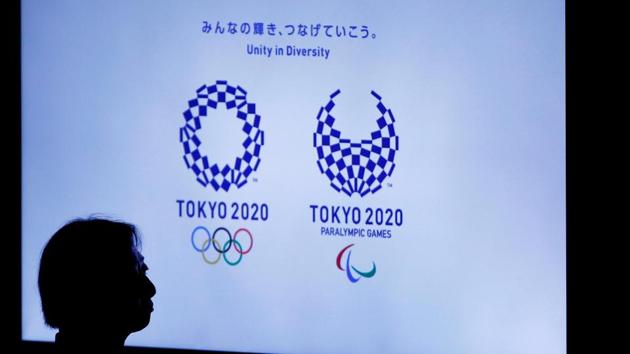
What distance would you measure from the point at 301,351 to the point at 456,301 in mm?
620

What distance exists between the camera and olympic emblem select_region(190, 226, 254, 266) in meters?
3.09

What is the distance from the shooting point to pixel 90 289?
1736 mm

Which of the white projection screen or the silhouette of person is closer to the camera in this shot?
the silhouette of person

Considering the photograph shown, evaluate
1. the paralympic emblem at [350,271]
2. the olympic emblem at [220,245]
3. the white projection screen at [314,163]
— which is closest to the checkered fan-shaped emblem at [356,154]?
the white projection screen at [314,163]

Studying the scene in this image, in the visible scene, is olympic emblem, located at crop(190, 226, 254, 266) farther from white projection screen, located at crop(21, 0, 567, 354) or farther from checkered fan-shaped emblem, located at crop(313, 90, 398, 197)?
checkered fan-shaped emblem, located at crop(313, 90, 398, 197)

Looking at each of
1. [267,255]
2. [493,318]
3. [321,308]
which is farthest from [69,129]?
[493,318]

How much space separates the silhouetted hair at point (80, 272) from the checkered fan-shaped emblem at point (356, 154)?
134 cm

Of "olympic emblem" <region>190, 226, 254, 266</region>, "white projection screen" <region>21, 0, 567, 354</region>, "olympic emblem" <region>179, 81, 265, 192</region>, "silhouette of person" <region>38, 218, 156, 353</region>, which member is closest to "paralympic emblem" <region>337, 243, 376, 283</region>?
"white projection screen" <region>21, 0, 567, 354</region>

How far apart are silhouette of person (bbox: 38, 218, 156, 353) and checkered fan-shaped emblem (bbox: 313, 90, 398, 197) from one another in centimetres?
133

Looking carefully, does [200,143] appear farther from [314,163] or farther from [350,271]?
[350,271]

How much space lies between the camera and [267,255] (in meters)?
3.07

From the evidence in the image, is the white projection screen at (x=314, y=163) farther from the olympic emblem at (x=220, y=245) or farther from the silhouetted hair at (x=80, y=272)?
the silhouetted hair at (x=80, y=272)

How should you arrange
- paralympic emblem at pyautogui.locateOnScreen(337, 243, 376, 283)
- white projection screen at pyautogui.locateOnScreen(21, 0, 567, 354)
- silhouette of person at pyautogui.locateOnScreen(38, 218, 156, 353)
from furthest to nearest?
paralympic emblem at pyautogui.locateOnScreen(337, 243, 376, 283), white projection screen at pyautogui.locateOnScreen(21, 0, 567, 354), silhouette of person at pyautogui.locateOnScreen(38, 218, 156, 353)

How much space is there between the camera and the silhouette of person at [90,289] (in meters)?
1.72
